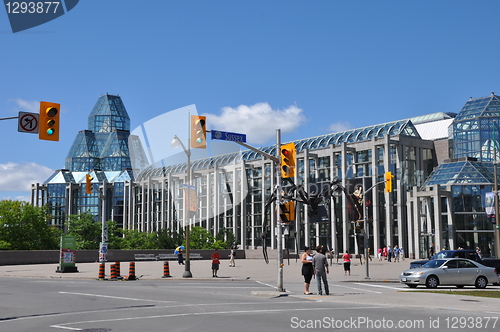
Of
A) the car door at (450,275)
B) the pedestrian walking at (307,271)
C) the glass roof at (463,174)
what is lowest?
the car door at (450,275)

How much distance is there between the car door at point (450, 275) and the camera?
2444cm

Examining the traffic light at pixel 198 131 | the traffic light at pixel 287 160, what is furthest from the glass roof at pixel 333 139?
the traffic light at pixel 198 131

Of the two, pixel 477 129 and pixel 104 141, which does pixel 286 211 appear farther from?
pixel 104 141

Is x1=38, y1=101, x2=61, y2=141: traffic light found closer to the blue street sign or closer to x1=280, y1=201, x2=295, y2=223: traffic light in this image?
the blue street sign

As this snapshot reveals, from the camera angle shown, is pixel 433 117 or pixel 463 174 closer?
pixel 463 174

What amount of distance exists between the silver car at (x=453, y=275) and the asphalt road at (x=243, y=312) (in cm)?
563

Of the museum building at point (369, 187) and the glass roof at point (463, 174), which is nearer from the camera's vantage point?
the museum building at point (369, 187)

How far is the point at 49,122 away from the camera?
1638cm

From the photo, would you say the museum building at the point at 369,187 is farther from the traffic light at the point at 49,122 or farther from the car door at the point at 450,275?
the traffic light at the point at 49,122

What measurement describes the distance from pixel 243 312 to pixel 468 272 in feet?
47.8

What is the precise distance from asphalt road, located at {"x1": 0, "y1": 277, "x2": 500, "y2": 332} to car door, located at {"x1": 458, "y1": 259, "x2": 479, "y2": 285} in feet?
21.1

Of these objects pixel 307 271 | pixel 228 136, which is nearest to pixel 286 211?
pixel 307 271

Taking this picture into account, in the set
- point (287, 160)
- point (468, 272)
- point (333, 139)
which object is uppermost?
point (333, 139)

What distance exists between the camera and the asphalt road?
38.6 ft
